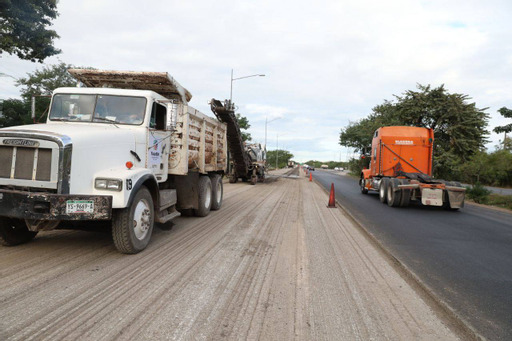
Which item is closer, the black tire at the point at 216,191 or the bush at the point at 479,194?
the black tire at the point at 216,191

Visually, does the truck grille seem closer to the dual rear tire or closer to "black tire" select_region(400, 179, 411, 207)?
the dual rear tire

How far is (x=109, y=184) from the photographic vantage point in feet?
13.5

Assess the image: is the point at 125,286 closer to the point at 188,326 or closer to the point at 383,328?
the point at 188,326

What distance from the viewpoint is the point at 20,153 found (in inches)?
152

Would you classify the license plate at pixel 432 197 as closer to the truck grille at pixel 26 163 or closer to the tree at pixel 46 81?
the truck grille at pixel 26 163

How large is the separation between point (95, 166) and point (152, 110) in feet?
5.29

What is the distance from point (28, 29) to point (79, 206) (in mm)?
16034

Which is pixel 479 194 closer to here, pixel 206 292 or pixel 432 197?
pixel 432 197

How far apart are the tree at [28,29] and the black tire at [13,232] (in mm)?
13582

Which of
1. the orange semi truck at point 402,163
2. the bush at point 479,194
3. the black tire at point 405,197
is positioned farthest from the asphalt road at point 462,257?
the bush at point 479,194

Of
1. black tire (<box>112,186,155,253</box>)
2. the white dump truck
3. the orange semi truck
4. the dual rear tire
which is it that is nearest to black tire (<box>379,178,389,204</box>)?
the orange semi truck

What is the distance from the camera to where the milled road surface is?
2668 mm

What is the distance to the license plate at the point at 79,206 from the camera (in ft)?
12.6

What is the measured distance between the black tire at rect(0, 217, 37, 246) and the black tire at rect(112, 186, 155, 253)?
1660 mm
